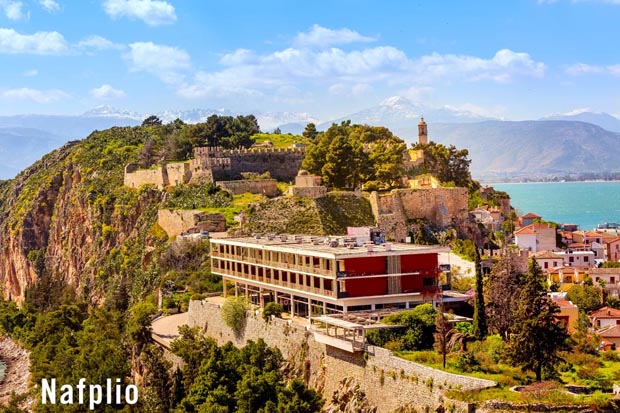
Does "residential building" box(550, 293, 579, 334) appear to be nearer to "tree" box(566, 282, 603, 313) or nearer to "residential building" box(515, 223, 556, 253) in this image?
"tree" box(566, 282, 603, 313)

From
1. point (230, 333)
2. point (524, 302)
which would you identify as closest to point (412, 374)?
point (524, 302)

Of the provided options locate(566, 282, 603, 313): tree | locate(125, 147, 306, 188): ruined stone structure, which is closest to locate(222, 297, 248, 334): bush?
locate(566, 282, 603, 313): tree

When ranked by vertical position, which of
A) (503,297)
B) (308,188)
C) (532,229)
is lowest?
(503,297)

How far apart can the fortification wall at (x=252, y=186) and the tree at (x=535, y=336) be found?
3436 cm

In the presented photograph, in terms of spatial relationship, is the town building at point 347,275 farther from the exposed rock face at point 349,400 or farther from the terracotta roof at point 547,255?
the terracotta roof at point 547,255

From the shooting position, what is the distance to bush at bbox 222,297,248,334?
37.6 meters

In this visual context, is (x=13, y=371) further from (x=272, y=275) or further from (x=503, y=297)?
(x=503, y=297)

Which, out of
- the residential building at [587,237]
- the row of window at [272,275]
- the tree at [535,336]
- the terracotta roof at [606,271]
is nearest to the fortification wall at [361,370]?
the row of window at [272,275]

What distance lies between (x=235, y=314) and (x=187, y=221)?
19907mm

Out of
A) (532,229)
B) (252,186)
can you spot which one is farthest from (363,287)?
(252,186)

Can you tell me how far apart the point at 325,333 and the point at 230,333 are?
8289 millimetres

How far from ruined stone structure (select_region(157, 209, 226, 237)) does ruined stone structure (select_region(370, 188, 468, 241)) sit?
9.02 m

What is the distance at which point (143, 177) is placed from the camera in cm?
7019

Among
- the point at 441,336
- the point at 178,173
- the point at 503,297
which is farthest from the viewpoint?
the point at 178,173
